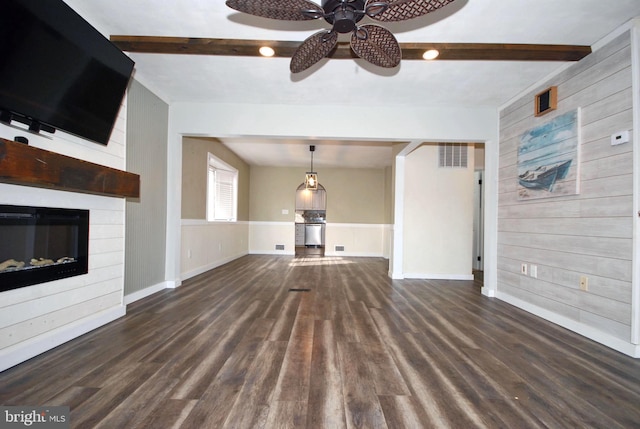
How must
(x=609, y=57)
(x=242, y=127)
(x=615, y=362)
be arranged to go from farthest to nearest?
1. (x=242, y=127)
2. (x=609, y=57)
3. (x=615, y=362)

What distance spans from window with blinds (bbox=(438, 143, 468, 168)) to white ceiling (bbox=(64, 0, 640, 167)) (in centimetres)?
127

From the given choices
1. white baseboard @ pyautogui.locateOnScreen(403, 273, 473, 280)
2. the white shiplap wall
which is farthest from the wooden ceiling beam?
white baseboard @ pyautogui.locateOnScreen(403, 273, 473, 280)

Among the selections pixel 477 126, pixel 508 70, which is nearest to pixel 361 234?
pixel 477 126

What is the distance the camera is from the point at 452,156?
479cm

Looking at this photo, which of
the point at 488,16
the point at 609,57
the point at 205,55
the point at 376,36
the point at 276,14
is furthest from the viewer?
the point at 205,55

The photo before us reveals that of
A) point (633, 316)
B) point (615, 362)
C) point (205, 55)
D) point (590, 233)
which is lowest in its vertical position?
point (615, 362)

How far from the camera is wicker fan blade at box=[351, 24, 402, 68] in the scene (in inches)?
65.1

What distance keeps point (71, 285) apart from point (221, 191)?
430 cm

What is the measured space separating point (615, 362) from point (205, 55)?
4.08 metres

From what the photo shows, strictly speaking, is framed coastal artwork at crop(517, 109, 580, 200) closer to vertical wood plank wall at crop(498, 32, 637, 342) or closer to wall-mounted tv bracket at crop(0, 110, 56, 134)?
vertical wood plank wall at crop(498, 32, 637, 342)

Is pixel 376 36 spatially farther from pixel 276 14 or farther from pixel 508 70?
pixel 508 70

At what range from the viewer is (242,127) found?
3588 millimetres

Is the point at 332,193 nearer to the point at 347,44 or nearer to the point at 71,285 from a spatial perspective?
the point at 347,44

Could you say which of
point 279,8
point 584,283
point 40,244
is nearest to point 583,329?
point 584,283
